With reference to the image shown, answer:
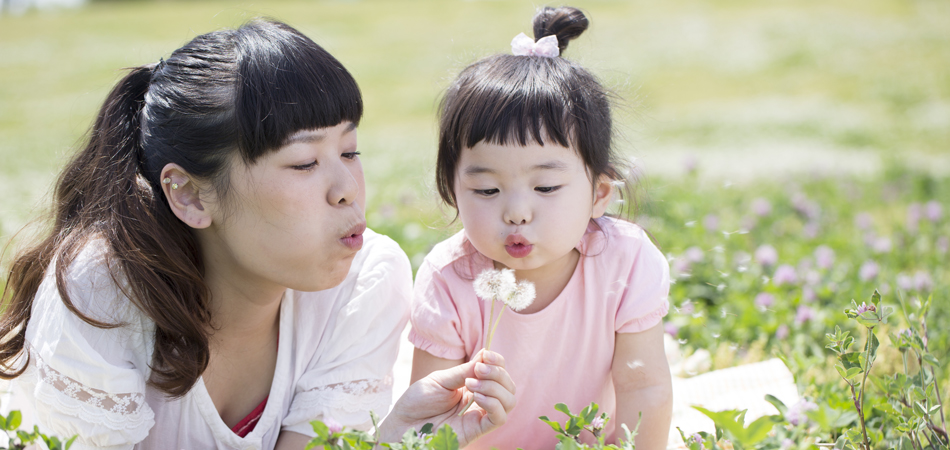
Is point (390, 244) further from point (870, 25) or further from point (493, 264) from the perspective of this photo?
point (870, 25)

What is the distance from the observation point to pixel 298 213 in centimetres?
184

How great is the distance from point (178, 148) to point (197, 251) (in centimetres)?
32

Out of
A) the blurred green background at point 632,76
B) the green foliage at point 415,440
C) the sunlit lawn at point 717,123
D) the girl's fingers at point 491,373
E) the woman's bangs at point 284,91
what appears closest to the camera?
→ the green foliage at point 415,440

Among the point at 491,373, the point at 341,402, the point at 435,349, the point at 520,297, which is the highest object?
the point at 520,297

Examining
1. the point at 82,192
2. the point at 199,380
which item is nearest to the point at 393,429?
the point at 199,380

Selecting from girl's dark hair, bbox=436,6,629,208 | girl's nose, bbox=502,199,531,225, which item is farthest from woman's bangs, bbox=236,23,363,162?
girl's nose, bbox=502,199,531,225

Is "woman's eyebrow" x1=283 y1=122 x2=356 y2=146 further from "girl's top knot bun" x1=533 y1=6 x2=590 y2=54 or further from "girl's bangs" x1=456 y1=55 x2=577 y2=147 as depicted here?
"girl's top knot bun" x1=533 y1=6 x2=590 y2=54

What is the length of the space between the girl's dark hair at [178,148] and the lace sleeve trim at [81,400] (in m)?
0.11

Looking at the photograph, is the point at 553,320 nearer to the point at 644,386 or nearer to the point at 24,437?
the point at 644,386

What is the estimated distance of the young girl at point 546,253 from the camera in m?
1.92

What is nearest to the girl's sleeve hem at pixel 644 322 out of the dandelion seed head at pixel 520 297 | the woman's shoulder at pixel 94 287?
the dandelion seed head at pixel 520 297

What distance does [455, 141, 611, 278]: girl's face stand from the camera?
6.23 ft

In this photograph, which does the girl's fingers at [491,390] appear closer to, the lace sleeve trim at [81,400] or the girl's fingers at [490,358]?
the girl's fingers at [490,358]

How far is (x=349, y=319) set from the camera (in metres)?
2.21
